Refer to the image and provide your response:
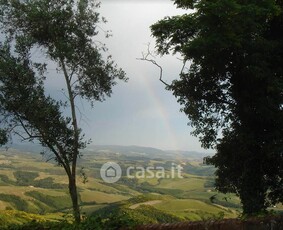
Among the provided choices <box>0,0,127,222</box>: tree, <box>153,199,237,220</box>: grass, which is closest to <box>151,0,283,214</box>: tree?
<box>0,0,127,222</box>: tree

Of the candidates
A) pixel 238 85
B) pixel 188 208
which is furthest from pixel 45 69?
pixel 188 208

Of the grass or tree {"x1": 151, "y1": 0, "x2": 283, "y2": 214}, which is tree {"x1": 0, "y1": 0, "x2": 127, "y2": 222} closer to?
tree {"x1": 151, "y1": 0, "x2": 283, "y2": 214}

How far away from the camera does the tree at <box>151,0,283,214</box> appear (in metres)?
26.8

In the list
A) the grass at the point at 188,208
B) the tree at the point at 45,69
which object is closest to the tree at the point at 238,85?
the tree at the point at 45,69

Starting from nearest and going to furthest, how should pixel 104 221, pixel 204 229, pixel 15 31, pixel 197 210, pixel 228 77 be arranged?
pixel 204 229, pixel 104 221, pixel 15 31, pixel 228 77, pixel 197 210

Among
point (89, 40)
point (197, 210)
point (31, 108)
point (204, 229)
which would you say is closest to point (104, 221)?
point (204, 229)

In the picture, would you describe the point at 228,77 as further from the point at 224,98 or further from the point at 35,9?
the point at 35,9

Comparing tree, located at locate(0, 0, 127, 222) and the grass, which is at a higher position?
tree, located at locate(0, 0, 127, 222)

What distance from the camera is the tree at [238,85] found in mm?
26750

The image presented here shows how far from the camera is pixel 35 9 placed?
26.0 meters

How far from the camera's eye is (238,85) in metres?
29.8

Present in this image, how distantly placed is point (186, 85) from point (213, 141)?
17.8 ft

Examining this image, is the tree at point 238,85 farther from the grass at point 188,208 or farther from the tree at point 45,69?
the grass at point 188,208

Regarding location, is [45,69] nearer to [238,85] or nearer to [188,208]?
[238,85]
